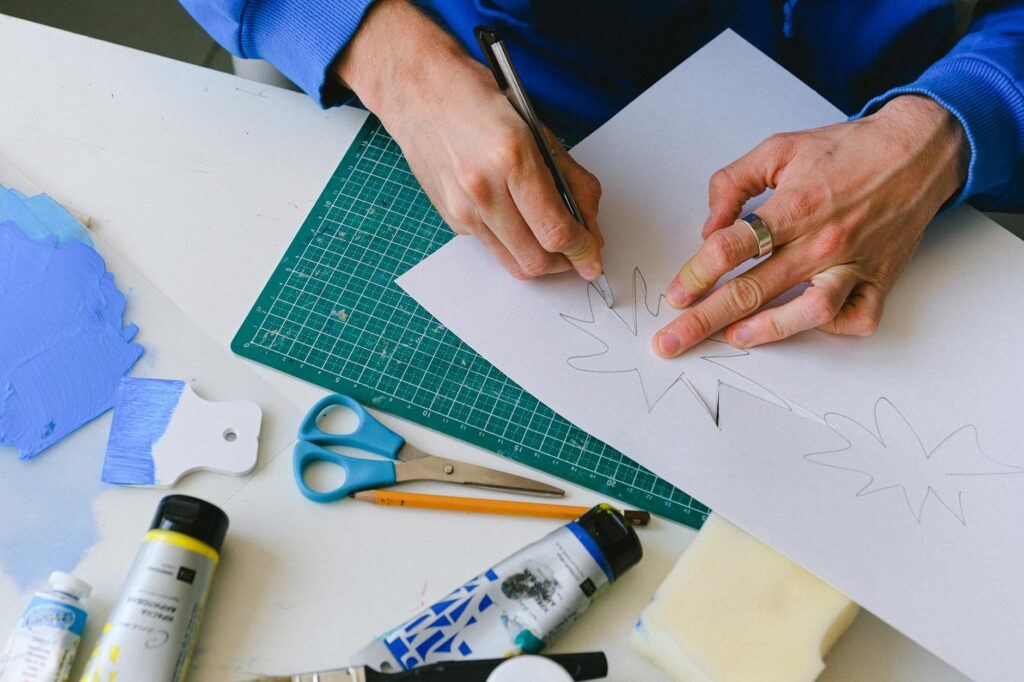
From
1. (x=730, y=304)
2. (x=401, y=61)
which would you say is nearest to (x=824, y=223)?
(x=730, y=304)

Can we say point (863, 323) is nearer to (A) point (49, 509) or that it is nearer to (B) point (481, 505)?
(B) point (481, 505)

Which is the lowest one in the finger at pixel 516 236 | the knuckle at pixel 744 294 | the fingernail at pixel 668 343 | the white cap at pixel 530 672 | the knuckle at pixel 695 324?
the white cap at pixel 530 672

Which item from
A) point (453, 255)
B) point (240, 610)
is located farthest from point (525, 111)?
point (240, 610)

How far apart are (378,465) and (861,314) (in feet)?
1.56

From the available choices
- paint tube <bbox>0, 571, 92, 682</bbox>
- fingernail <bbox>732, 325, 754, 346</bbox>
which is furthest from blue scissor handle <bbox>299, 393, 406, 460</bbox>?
fingernail <bbox>732, 325, 754, 346</bbox>

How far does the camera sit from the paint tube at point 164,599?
0.59 metres

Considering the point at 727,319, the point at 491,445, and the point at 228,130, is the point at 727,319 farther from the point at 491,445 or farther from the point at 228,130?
the point at 228,130

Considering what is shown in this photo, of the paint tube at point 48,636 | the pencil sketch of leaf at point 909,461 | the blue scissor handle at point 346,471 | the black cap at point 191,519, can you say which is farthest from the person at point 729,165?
the paint tube at point 48,636

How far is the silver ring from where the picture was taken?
78 centimetres

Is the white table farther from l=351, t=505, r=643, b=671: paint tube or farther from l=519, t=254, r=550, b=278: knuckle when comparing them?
l=519, t=254, r=550, b=278: knuckle

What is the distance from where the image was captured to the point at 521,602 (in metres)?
0.64

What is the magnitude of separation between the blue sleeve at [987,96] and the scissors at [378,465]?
1.82 ft

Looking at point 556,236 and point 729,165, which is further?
point 729,165

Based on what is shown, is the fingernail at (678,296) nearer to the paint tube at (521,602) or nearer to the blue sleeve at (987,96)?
the paint tube at (521,602)
